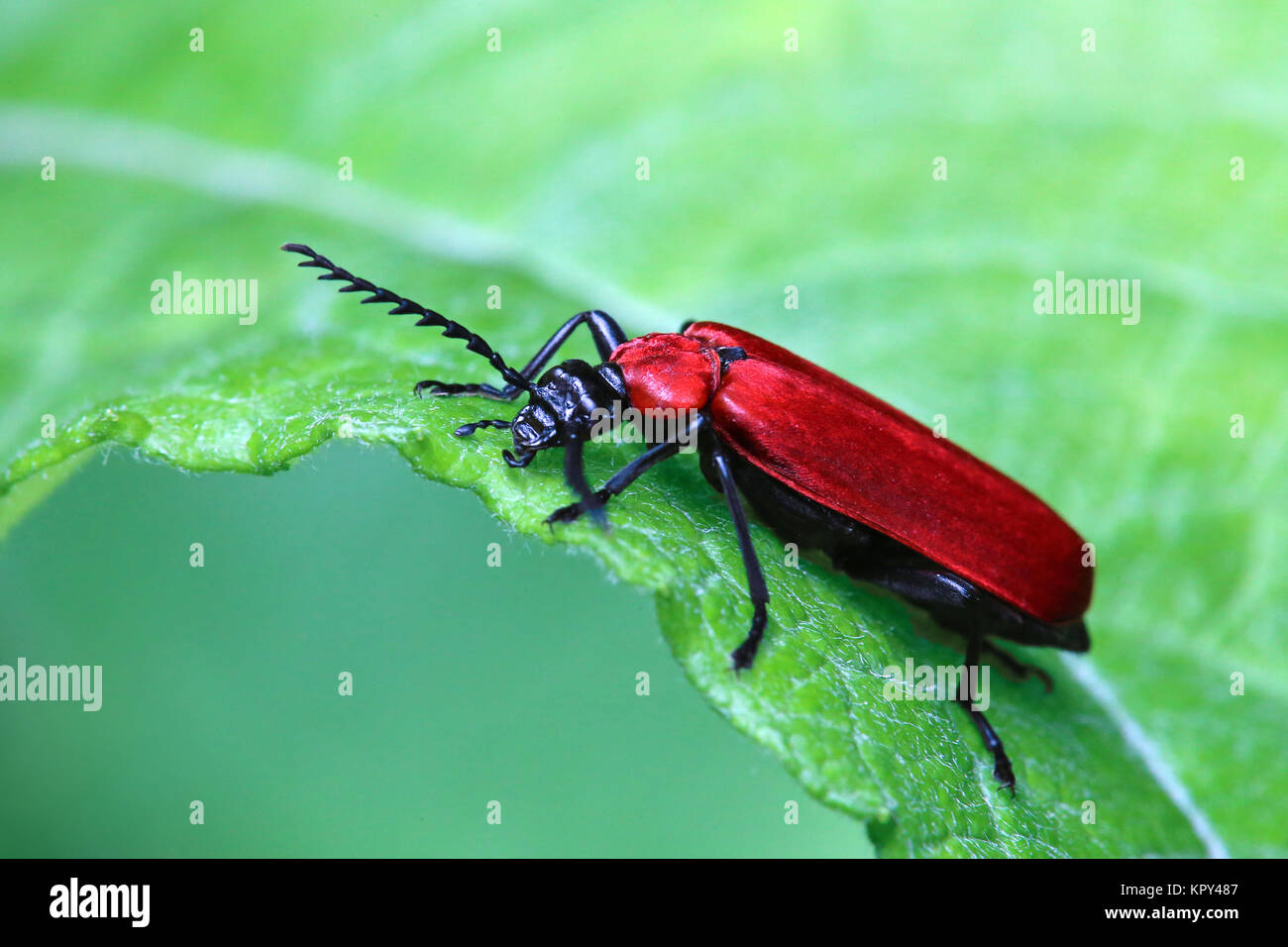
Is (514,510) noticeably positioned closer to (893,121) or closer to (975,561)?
Answer: (975,561)

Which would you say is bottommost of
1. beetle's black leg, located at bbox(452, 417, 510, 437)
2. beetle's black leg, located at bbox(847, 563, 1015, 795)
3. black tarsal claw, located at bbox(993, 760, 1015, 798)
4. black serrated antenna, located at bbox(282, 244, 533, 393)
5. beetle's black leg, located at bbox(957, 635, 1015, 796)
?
black tarsal claw, located at bbox(993, 760, 1015, 798)

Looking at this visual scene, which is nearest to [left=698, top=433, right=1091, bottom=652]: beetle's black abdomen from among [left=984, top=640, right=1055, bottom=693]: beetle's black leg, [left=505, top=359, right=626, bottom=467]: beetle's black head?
[left=984, top=640, right=1055, bottom=693]: beetle's black leg

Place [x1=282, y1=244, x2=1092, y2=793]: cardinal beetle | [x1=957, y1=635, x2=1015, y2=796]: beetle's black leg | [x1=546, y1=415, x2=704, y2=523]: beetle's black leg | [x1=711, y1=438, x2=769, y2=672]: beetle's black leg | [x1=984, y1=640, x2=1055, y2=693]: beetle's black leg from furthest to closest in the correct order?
[x1=984, y1=640, x2=1055, y2=693]: beetle's black leg < [x1=282, y1=244, x2=1092, y2=793]: cardinal beetle < [x1=957, y1=635, x2=1015, y2=796]: beetle's black leg < [x1=546, y1=415, x2=704, y2=523]: beetle's black leg < [x1=711, y1=438, x2=769, y2=672]: beetle's black leg

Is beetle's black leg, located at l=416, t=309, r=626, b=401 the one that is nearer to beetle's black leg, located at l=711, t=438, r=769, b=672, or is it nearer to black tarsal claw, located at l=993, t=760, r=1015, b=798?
beetle's black leg, located at l=711, t=438, r=769, b=672

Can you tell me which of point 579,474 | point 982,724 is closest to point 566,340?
point 579,474

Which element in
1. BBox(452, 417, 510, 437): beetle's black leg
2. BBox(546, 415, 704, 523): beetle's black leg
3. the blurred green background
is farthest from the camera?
the blurred green background
